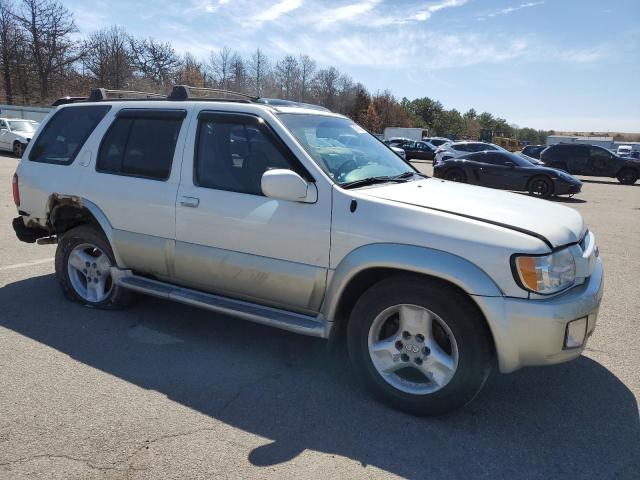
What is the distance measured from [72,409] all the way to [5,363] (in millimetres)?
951

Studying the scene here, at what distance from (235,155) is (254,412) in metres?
1.84

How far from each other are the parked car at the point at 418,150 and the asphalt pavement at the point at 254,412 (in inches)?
1291

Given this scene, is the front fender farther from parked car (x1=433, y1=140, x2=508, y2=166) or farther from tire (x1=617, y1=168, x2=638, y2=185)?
tire (x1=617, y1=168, x2=638, y2=185)

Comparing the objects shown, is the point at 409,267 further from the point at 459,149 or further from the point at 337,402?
the point at 459,149

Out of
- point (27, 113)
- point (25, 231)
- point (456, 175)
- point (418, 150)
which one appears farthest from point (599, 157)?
point (27, 113)

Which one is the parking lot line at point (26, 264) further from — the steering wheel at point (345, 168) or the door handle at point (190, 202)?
the steering wheel at point (345, 168)

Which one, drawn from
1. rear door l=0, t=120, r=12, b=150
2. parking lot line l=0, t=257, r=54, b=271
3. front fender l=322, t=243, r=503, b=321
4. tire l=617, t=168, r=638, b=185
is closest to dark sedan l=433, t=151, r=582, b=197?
tire l=617, t=168, r=638, b=185

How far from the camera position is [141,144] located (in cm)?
424

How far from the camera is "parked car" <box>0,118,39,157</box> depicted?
21406mm

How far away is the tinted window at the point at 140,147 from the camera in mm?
4078

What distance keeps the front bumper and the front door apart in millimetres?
1118

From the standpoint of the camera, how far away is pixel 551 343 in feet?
9.12

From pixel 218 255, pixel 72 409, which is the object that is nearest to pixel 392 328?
pixel 218 255

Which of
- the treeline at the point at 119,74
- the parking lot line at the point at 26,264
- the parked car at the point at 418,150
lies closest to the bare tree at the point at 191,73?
the treeline at the point at 119,74
